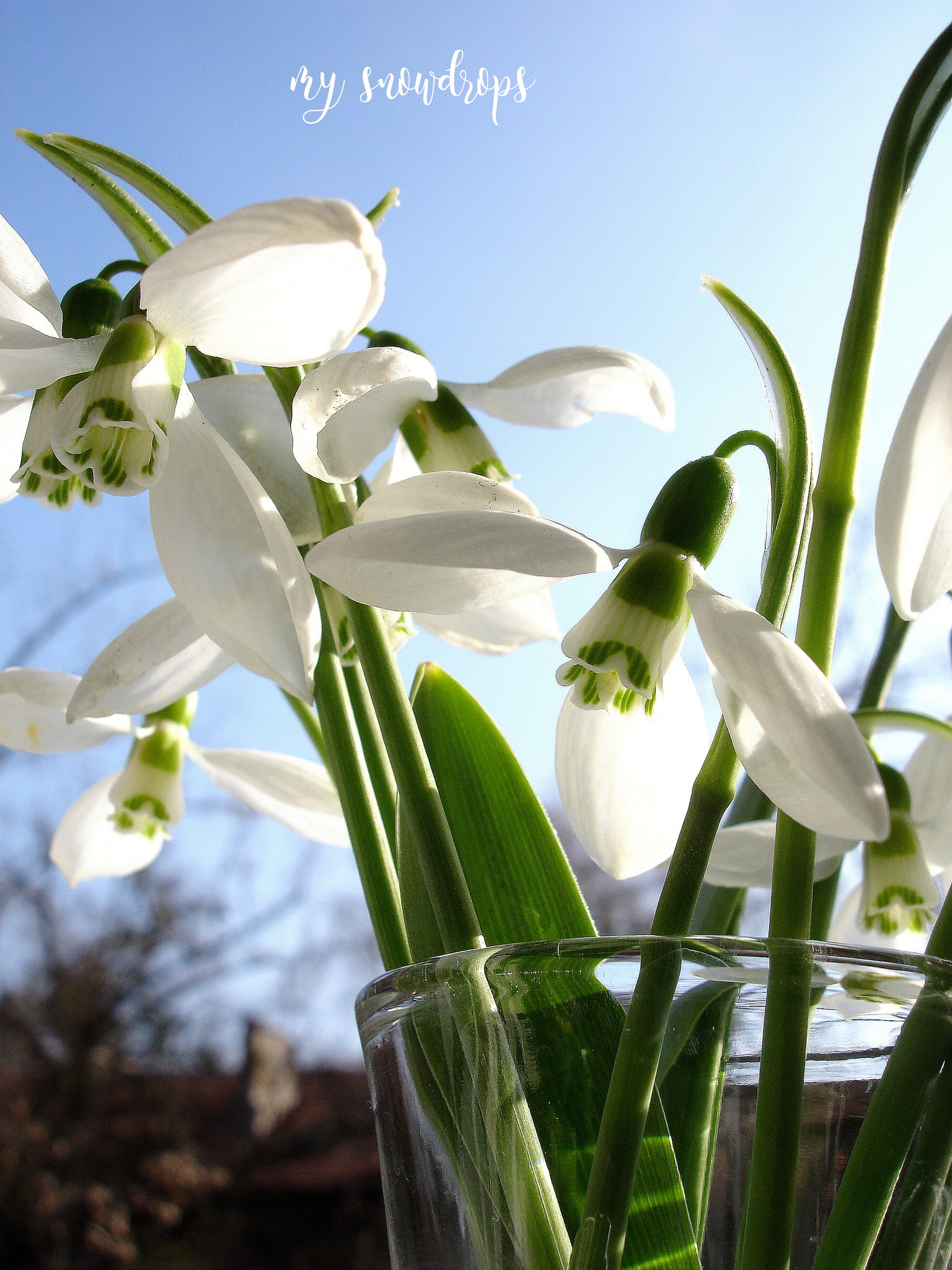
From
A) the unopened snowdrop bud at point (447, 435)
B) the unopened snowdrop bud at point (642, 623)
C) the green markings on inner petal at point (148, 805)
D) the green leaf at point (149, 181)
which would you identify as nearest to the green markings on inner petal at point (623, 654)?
the unopened snowdrop bud at point (642, 623)

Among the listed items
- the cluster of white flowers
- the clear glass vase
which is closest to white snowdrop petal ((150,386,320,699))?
the cluster of white flowers

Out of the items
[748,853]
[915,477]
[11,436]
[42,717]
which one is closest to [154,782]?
[42,717]

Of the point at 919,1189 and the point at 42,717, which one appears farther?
the point at 42,717

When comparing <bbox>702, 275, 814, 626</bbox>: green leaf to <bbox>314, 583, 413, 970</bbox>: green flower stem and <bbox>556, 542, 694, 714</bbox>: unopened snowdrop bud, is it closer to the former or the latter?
<bbox>556, 542, 694, 714</bbox>: unopened snowdrop bud

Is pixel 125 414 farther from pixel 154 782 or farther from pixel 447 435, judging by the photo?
pixel 154 782

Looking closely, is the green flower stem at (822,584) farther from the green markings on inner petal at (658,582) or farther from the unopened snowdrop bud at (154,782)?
the unopened snowdrop bud at (154,782)

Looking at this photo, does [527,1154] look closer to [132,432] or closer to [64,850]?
[132,432]
